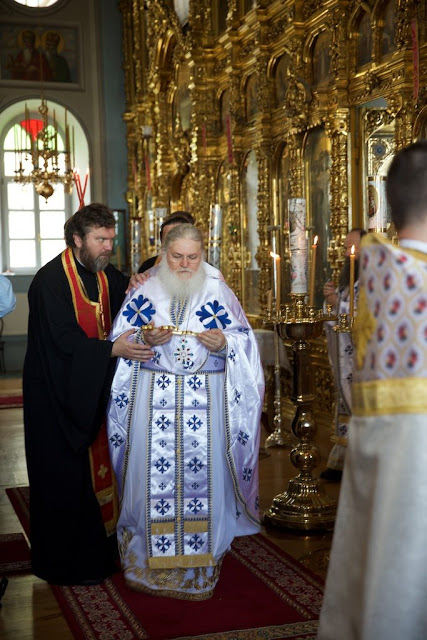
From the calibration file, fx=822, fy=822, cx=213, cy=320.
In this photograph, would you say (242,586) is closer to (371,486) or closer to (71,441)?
(71,441)

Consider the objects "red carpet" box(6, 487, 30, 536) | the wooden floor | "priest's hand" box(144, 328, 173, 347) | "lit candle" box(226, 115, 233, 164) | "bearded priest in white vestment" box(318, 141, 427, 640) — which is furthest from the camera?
"lit candle" box(226, 115, 233, 164)

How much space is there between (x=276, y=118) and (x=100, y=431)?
5671mm

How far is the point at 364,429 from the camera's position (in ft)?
6.74

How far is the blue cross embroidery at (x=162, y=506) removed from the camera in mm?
3828

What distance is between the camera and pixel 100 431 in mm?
4254

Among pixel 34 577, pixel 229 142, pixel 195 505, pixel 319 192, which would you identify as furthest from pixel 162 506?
pixel 229 142

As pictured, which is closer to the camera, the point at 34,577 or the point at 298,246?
the point at 34,577

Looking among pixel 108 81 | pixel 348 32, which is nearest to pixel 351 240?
pixel 348 32

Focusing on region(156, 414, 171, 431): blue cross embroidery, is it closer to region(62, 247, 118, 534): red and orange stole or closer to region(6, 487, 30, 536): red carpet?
region(62, 247, 118, 534): red and orange stole

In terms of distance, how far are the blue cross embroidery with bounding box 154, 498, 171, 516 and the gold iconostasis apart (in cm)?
162

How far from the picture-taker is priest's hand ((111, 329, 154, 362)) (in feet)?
12.4

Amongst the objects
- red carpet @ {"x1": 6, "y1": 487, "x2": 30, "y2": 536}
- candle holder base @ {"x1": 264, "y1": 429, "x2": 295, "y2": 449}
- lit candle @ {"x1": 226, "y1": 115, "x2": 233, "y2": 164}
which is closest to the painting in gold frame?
candle holder base @ {"x1": 264, "y1": 429, "x2": 295, "y2": 449}

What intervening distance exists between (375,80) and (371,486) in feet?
17.9

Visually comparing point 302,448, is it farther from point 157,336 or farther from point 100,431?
point 157,336
